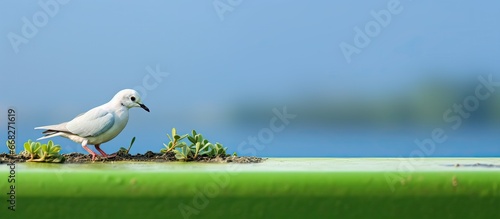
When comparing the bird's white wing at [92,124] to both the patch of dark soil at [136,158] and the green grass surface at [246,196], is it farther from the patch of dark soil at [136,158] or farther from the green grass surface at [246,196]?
the green grass surface at [246,196]

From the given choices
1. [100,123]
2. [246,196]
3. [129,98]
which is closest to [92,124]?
[100,123]

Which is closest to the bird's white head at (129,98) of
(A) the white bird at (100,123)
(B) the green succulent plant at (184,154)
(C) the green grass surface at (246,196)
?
(A) the white bird at (100,123)

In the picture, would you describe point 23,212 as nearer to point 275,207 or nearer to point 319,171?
point 275,207

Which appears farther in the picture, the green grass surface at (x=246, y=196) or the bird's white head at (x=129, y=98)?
the bird's white head at (x=129, y=98)

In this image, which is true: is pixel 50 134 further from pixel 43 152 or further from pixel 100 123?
pixel 100 123

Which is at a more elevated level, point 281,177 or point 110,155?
point 110,155

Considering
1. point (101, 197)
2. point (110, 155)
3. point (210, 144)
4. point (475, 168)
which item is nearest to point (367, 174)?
point (475, 168)
